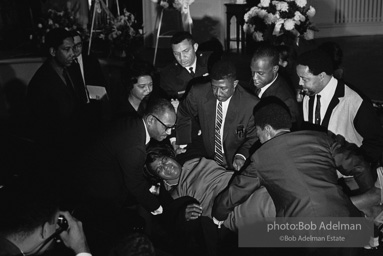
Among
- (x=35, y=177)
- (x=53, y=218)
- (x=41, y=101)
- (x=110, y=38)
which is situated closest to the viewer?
(x=53, y=218)

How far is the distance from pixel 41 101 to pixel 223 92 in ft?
5.09

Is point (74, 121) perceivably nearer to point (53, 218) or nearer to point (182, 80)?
point (182, 80)

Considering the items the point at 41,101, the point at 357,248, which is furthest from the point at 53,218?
the point at 41,101

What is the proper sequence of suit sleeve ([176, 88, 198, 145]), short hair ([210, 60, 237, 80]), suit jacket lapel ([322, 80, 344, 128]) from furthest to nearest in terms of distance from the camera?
1. suit sleeve ([176, 88, 198, 145])
2. short hair ([210, 60, 237, 80])
3. suit jacket lapel ([322, 80, 344, 128])

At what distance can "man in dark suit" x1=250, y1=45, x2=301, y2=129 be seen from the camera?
156 inches

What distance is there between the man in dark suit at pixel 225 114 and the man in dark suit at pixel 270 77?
16 cm

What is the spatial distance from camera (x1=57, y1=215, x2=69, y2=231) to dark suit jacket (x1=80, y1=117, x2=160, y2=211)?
837 mm

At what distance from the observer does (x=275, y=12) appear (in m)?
5.06

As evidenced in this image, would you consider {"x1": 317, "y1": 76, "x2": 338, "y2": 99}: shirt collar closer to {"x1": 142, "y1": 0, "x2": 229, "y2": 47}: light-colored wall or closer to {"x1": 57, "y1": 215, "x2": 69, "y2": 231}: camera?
{"x1": 57, "y1": 215, "x2": 69, "y2": 231}: camera

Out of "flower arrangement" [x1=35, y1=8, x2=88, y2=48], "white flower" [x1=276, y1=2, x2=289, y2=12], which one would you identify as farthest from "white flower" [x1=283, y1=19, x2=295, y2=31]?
"flower arrangement" [x1=35, y1=8, x2=88, y2=48]

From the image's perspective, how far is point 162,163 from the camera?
3.55 m

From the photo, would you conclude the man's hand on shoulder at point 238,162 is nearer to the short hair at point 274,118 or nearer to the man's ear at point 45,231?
the short hair at point 274,118

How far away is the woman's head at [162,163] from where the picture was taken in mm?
3545

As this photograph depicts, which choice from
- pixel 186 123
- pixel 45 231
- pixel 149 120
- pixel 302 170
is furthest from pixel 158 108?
pixel 45 231
